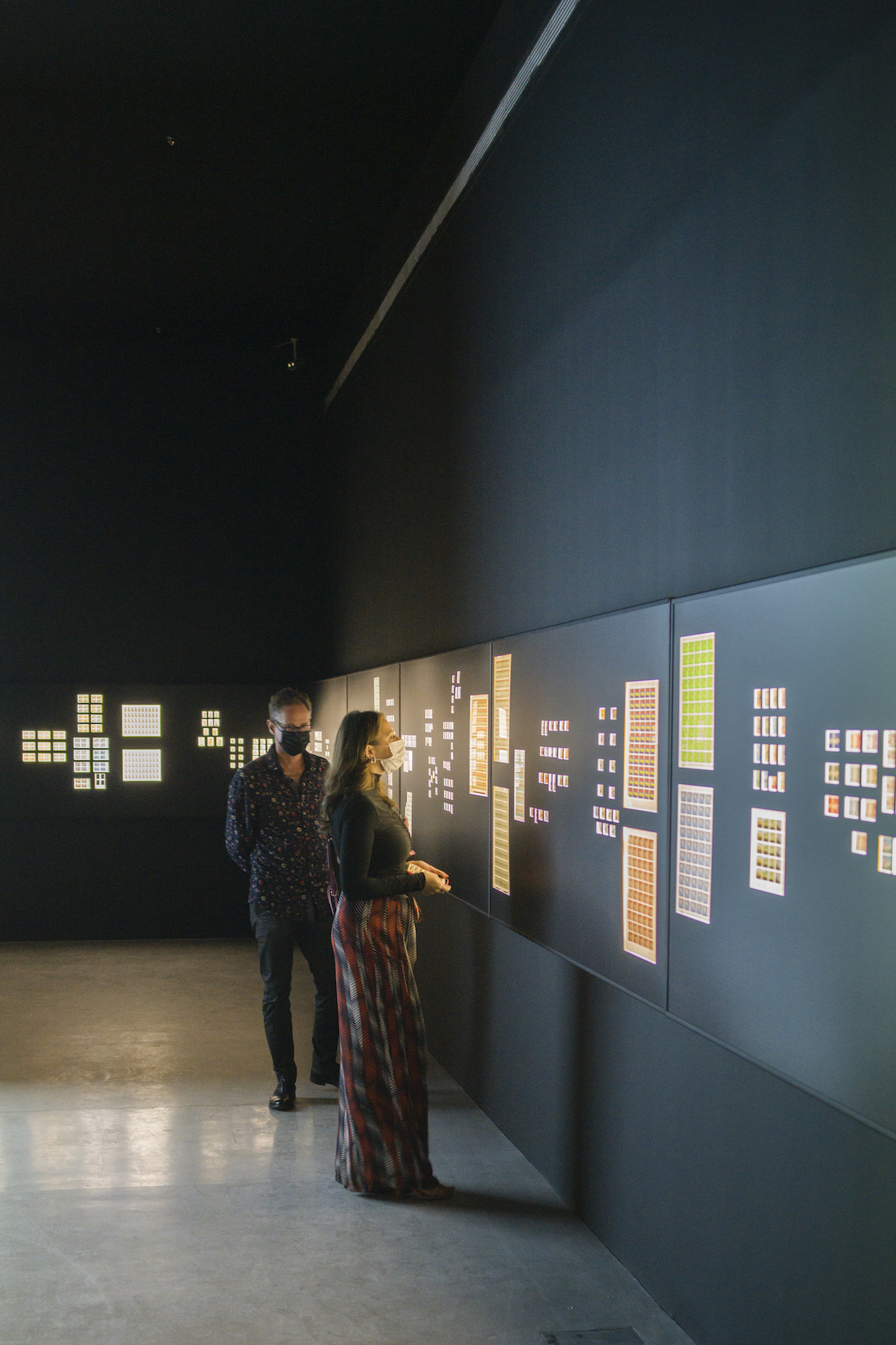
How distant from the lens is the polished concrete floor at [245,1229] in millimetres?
2721

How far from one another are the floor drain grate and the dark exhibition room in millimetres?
20

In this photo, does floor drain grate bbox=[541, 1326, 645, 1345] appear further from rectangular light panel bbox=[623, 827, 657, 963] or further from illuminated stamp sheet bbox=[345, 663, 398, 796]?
illuminated stamp sheet bbox=[345, 663, 398, 796]

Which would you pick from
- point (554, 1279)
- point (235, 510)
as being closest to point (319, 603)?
point (235, 510)

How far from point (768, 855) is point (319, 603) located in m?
6.36

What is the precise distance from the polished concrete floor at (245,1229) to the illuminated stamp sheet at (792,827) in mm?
964

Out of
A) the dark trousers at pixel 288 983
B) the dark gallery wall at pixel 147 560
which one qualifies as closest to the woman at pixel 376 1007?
the dark trousers at pixel 288 983

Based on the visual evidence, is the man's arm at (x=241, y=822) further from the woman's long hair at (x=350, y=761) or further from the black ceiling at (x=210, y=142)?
the black ceiling at (x=210, y=142)

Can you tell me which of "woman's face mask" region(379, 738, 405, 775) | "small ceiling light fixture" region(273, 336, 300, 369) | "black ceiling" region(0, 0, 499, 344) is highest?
"black ceiling" region(0, 0, 499, 344)

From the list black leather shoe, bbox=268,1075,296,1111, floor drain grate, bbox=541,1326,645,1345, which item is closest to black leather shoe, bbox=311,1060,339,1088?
black leather shoe, bbox=268,1075,296,1111

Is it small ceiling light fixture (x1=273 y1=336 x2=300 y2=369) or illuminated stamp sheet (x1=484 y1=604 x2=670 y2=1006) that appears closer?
illuminated stamp sheet (x1=484 y1=604 x2=670 y2=1006)

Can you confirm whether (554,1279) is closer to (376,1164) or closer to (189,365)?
(376,1164)

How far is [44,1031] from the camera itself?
5402mm

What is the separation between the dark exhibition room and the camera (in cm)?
205

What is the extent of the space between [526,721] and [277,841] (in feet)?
4.51
